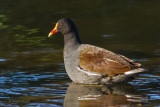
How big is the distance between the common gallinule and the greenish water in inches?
7.5

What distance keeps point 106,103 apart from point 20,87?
6.23 feet

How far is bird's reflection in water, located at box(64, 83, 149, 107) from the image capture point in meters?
7.57

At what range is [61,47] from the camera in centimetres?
1159

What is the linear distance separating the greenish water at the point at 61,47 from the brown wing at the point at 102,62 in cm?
38

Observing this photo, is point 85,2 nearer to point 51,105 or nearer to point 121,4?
point 121,4

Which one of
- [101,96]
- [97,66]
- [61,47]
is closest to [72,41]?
[97,66]

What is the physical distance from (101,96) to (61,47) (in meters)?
3.78

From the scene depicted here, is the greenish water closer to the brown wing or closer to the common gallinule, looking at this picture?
the common gallinule

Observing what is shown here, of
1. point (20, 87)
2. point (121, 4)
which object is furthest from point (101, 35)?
point (20, 87)

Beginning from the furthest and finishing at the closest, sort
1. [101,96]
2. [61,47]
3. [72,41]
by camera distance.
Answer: [61,47] < [72,41] < [101,96]

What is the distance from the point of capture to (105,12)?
15.1 m

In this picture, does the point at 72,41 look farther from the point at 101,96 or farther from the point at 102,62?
the point at 101,96

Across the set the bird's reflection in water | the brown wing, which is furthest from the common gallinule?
the bird's reflection in water

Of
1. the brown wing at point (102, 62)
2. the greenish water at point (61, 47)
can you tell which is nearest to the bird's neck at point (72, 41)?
the brown wing at point (102, 62)
